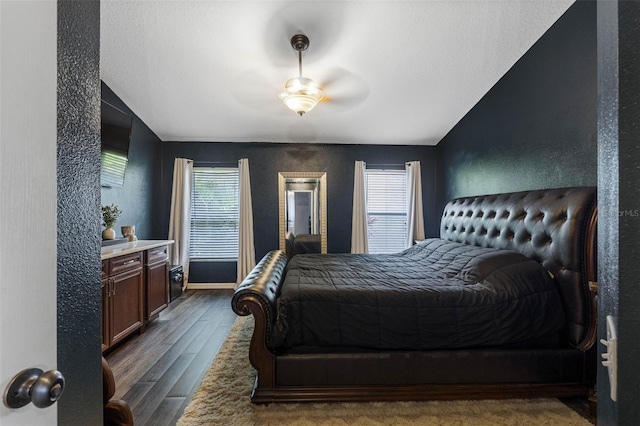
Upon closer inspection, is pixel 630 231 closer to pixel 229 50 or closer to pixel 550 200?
pixel 550 200

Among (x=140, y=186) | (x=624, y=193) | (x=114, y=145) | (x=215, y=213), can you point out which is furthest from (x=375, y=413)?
(x=140, y=186)

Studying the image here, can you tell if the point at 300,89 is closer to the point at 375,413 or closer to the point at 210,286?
the point at 375,413

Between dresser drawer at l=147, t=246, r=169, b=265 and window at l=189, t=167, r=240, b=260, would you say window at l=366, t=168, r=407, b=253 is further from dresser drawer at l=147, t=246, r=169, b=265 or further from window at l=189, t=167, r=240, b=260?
dresser drawer at l=147, t=246, r=169, b=265

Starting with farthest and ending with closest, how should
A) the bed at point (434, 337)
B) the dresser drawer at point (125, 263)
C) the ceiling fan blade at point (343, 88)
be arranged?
1. the ceiling fan blade at point (343, 88)
2. the dresser drawer at point (125, 263)
3. the bed at point (434, 337)

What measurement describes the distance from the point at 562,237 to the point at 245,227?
3.92m

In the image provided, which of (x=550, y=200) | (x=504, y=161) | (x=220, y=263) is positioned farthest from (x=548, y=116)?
(x=220, y=263)

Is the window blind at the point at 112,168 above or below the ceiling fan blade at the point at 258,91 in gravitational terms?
below

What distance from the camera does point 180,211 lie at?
4.45 m

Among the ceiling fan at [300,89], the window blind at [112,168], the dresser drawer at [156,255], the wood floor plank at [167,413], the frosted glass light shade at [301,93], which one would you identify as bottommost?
the wood floor plank at [167,413]

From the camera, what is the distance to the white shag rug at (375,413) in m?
1.62

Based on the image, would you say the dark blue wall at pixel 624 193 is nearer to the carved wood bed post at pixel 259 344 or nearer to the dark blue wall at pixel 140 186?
the carved wood bed post at pixel 259 344

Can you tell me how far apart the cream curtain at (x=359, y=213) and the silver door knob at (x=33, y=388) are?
4.19 m

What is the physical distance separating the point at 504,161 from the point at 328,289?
2469 mm

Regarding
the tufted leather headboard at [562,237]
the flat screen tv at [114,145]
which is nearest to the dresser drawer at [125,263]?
the flat screen tv at [114,145]
